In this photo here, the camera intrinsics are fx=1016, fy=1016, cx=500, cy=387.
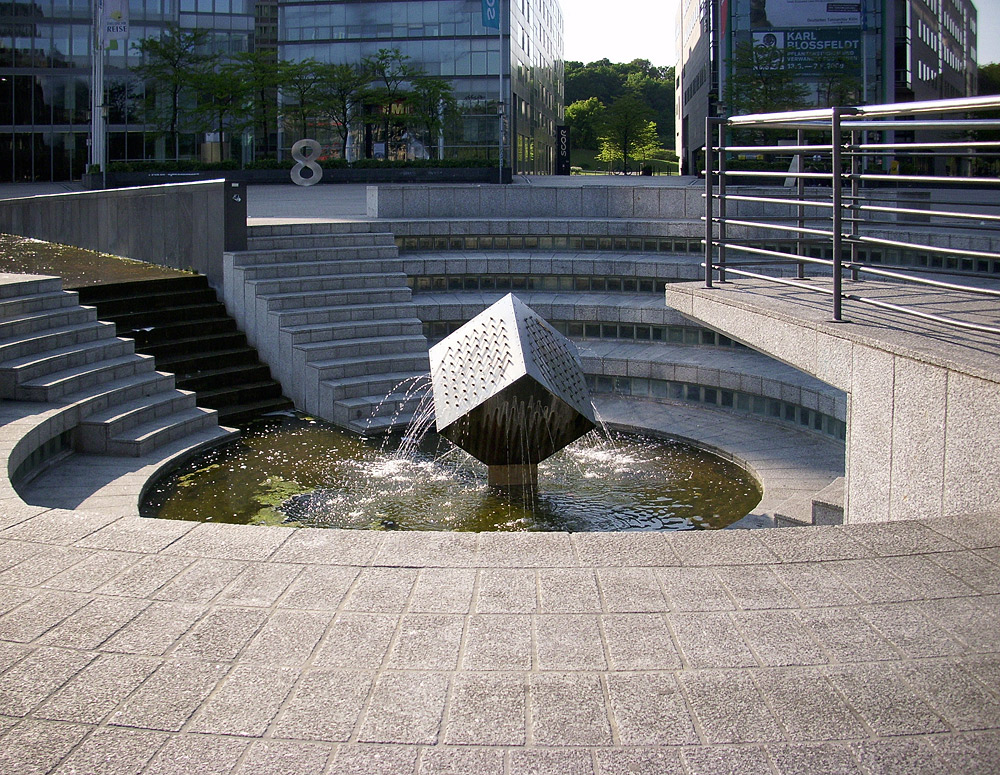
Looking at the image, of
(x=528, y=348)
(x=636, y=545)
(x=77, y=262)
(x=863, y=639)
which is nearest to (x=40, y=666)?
(x=636, y=545)

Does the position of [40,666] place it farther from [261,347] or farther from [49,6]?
[49,6]

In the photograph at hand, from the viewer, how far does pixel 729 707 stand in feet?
11.3

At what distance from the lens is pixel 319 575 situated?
4.61 metres

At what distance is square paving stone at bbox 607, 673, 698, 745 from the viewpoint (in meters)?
3.26

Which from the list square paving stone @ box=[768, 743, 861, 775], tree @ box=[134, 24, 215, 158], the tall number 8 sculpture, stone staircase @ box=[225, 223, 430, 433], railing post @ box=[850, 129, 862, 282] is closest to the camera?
square paving stone @ box=[768, 743, 861, 775]

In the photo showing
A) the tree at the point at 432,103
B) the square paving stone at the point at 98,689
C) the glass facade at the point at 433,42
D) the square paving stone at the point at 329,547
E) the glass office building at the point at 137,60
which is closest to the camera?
the square paving stone at the point at 98,689

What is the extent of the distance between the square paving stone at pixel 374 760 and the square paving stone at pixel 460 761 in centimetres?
4

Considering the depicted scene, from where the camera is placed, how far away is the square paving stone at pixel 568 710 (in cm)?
327

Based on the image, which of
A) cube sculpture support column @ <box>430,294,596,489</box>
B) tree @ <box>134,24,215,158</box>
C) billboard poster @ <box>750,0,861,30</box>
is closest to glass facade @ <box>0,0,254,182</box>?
tree @ <box>134,24,215,158</box>

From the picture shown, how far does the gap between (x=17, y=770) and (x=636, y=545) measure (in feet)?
9.23

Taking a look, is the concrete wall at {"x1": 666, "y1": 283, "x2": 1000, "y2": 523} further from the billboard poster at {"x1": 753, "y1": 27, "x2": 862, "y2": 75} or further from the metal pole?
the billboard poster at {"x1": 753, "y1": 27, "x2": 862, "y2": 75}

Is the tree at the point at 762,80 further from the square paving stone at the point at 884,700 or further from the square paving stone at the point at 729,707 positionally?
the square paving stone at the point at 729,707

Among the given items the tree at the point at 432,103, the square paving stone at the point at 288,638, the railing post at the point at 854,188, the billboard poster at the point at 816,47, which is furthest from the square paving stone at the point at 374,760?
the tree at the point at 432,103

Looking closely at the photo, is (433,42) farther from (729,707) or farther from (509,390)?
(729,707)
